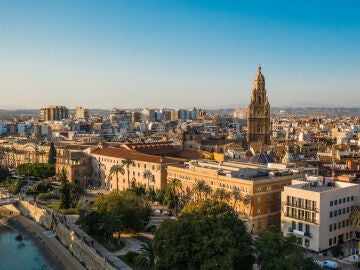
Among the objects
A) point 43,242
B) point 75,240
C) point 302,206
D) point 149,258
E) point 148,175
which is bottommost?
point 43,242

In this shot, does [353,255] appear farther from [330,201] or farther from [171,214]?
[171,214]

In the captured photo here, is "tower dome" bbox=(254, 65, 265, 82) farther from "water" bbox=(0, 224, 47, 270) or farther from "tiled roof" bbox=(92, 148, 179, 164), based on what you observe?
"water" bbox=(0, 224, 47, 270)

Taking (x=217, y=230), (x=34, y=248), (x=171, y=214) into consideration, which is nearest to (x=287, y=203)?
(x=217, y=230)

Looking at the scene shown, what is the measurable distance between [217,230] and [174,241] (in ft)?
14.8

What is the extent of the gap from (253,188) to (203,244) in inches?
932

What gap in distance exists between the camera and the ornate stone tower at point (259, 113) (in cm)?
13238

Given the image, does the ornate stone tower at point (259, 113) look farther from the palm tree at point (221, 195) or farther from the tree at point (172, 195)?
the palm tree at point (221, 195)

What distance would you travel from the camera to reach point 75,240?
66125 mm

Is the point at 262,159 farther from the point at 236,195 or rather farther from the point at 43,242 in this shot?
the point at 43,242

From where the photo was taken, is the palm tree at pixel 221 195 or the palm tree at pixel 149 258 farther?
the palm tree at pixel 221 195

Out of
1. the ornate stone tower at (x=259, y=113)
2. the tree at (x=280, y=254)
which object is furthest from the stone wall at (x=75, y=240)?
the ornate stone tower at (x=259, y=113)

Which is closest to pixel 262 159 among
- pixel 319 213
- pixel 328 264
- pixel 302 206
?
pixel 302 206

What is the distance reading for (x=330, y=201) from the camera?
57.7 m

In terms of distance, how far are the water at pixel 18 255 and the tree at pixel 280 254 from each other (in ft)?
113
